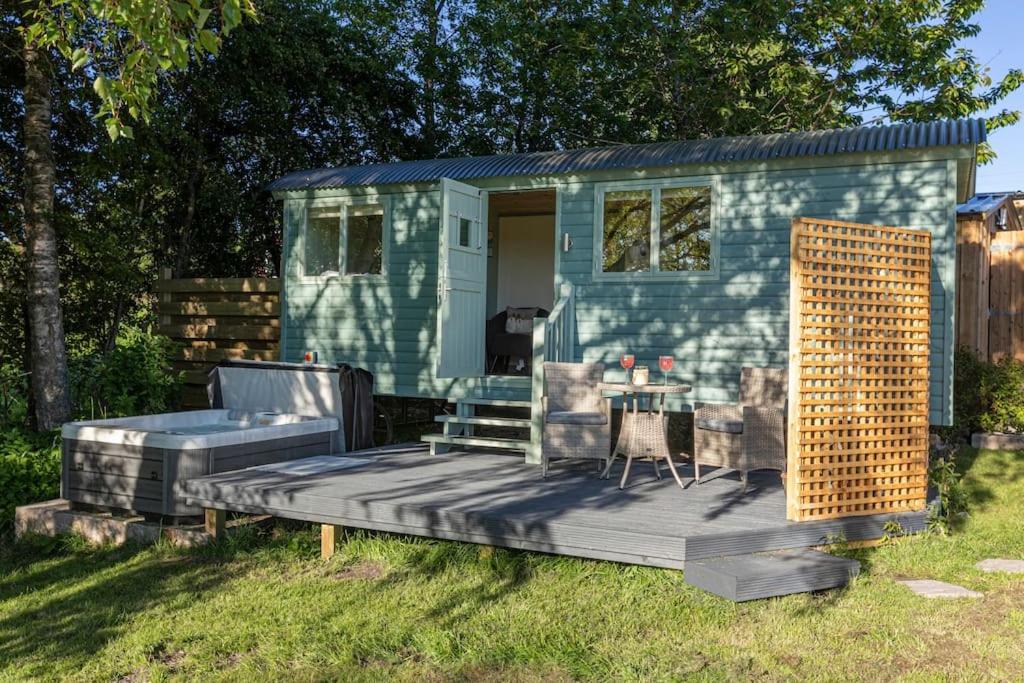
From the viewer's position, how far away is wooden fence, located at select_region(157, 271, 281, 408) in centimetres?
956

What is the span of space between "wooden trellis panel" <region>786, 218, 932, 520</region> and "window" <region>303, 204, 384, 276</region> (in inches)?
183

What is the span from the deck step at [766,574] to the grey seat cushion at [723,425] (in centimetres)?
139

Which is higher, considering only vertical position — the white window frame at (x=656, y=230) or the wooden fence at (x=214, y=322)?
the white window frame at (x=656, y=230)

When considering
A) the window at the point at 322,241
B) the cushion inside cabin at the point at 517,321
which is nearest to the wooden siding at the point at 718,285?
the window at the point at 322,241

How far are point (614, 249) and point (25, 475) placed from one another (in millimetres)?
4760

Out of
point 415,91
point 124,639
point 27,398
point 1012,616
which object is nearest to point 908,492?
point 1012,616

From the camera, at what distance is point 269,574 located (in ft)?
15.4

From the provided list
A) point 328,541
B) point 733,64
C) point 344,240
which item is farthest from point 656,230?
point 733,64

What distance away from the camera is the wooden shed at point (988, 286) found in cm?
900

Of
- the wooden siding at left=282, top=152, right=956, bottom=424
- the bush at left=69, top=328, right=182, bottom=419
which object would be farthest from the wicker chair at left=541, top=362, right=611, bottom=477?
the bush at left=69, top=328, right=182, bottom=419

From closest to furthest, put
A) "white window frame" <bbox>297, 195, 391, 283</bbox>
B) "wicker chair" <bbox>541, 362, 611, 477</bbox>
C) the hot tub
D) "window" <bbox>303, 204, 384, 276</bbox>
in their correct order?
the hot tub < "wicker chair" <bbox>541, 362, 611, 477</bbox> < "white window frame" <bbox>297, 195, 391, 283</bbox> < "window" <bbox>303, 204, 384, 276</bbox>

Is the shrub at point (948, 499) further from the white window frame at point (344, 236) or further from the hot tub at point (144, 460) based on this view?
the white window frame at point (344, 236)

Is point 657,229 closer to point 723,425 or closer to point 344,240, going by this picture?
point 723,425

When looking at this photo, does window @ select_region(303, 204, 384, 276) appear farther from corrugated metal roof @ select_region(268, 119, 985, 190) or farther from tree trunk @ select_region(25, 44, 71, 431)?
tree trunk @ select_region(25, 44, 71, 431)
